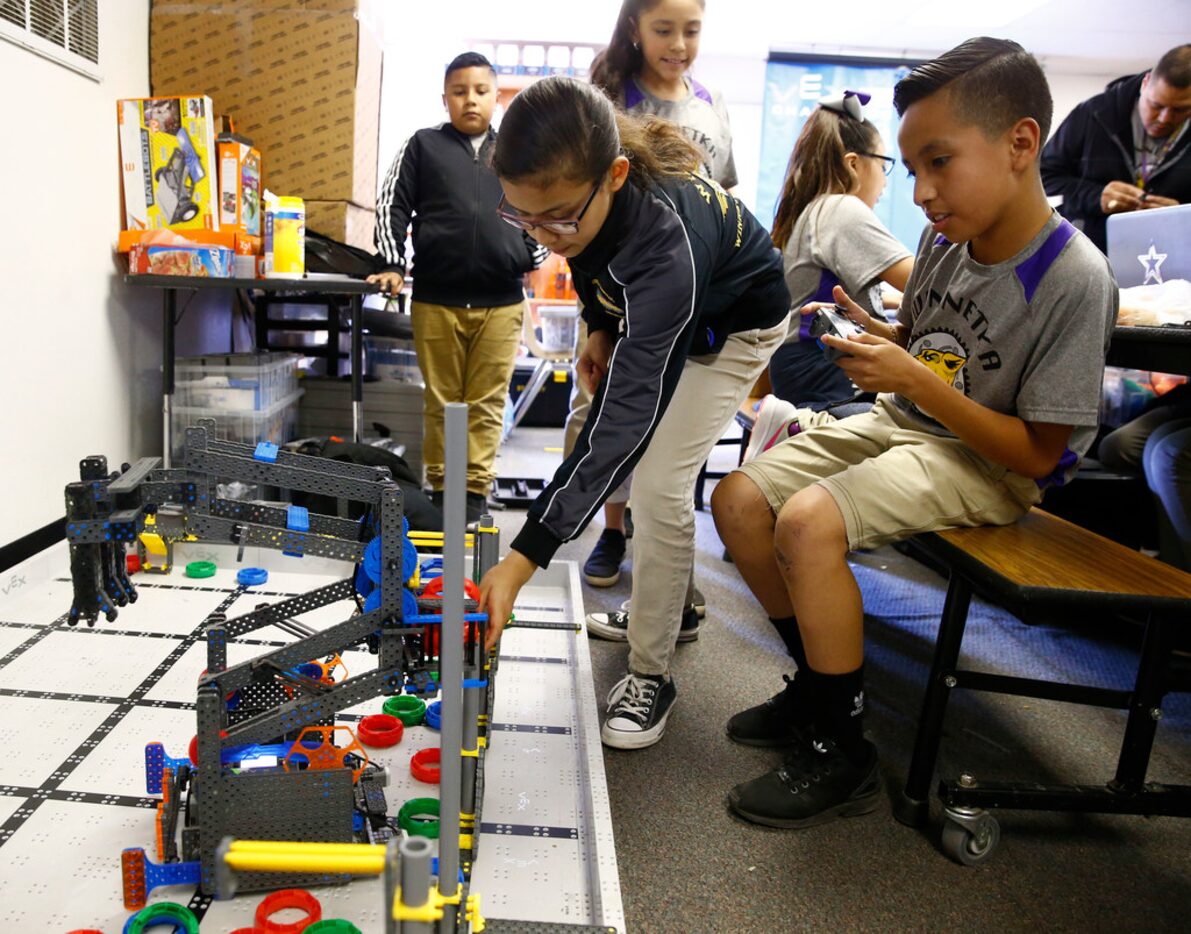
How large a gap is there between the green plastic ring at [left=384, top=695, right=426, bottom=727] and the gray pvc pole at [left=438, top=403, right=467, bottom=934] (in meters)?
0.77

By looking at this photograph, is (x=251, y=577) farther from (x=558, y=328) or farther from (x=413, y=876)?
(x=558, y=328)

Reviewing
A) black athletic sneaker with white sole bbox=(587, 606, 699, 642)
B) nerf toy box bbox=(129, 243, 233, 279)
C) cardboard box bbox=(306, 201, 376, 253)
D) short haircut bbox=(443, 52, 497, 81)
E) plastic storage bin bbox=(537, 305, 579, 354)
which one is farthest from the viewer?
plastic storage bin bbox=(537, 305, 579, 354)

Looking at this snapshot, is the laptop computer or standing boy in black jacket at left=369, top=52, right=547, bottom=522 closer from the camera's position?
Answer: the laptop computer

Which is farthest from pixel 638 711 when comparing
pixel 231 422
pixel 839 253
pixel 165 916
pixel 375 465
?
pixel 231 422

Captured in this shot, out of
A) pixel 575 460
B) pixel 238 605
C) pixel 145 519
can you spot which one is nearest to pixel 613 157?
pixel 575 460

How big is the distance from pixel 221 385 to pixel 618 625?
1507mm

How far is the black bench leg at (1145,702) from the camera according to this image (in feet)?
3.97

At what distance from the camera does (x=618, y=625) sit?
6.52 ft

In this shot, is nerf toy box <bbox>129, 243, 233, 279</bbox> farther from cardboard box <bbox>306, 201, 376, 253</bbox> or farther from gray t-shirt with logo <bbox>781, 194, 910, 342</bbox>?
gray t-shirt with logo <bbox>781, 194, 910, 342</bbox>

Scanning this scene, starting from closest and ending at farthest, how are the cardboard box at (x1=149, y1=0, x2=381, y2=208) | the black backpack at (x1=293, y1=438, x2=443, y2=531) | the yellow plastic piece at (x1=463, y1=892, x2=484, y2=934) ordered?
the yellow plastic piece at (x1=463, y1=892, x2=484, y2=934)
the black backpack at (x1=293, y1=438, x2=443, y2=531)
the cardboard box at (x1=149, y1=0, x2=381, y2=208)

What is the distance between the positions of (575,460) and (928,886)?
30.7 inches

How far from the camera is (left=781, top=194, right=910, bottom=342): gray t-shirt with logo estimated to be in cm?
181

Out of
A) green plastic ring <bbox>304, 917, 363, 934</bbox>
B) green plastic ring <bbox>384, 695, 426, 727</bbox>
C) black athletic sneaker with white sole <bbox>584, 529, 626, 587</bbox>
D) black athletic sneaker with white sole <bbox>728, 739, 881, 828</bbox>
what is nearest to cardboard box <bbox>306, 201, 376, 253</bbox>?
black athletic sneaker with white sole <bbox>584, 529, 626, 587</bbox>

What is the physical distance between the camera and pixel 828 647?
1.32 m
